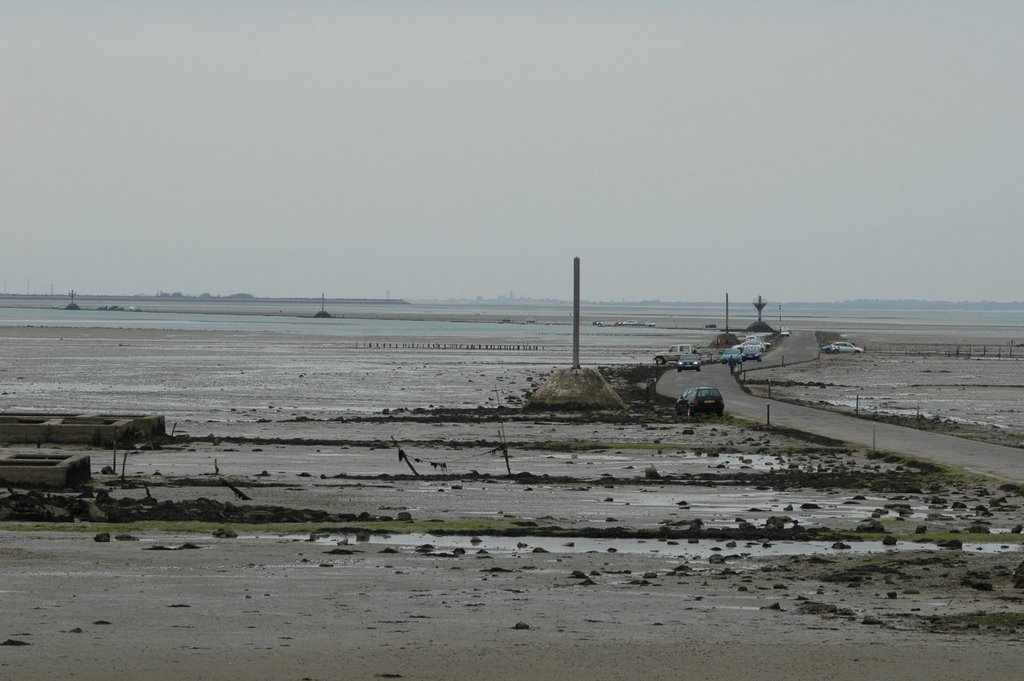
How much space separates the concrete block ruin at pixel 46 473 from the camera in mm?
32906

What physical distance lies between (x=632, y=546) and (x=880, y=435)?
1019 inches

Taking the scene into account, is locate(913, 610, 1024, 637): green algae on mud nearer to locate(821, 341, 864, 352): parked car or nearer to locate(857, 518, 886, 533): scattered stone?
locate(857, 518, 886, 533): scattered stone

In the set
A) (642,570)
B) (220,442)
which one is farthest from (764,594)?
(220,442)

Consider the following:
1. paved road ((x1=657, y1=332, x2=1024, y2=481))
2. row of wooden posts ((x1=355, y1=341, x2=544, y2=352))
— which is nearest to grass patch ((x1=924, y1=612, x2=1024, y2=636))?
paved road ((x1=657, y1=332, x2=1024, y2=481))

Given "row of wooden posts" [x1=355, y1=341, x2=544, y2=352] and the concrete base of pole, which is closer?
the concrete base of pole

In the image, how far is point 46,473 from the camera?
33188 millimetres

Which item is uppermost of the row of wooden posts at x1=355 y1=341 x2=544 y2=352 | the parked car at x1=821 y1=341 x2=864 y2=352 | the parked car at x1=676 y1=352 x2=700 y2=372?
the parked car at x1=676 y1=352 x2=700 y2=372

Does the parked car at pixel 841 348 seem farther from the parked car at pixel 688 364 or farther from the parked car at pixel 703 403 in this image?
the parked car at pixel 703 403

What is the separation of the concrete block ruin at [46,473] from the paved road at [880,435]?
74.5ft

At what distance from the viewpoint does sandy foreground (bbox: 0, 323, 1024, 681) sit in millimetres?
15828

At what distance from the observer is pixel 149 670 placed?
49.9 ft

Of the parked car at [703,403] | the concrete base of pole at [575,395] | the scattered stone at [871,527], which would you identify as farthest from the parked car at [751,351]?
the scattered stone at [871,527]

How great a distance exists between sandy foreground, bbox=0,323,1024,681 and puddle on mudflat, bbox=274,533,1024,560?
0.10 metres

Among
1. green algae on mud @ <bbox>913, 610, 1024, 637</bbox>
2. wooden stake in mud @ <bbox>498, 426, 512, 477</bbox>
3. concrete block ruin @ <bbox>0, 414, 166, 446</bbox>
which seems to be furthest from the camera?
concrete block ruin @ <bbox>0, 414, 166, 446</bbox>
